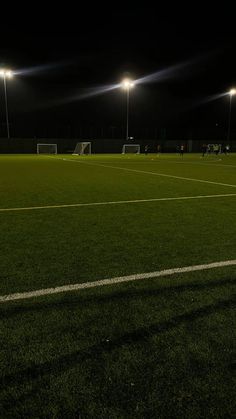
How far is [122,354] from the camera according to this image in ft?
7.61

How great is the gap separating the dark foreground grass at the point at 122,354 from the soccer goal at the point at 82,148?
41358 mm

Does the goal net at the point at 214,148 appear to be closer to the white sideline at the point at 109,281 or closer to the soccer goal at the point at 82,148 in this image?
the soccer goal at the point at 82,148

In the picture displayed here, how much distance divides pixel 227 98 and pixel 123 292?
279 feet

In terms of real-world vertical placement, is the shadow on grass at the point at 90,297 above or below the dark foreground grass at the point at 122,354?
above

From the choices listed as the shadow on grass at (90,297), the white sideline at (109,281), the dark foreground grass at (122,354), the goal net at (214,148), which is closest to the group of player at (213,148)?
the goal net at (214,148)

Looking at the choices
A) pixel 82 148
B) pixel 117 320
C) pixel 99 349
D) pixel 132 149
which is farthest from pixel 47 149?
pixel 99 349

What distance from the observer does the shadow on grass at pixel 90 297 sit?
9.52ft

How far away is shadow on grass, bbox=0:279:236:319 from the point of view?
2902mm

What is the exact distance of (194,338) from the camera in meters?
2.52

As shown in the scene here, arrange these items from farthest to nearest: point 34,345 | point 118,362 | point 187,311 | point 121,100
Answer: point 121,100, point 187,311, point 34,345, point 118,362

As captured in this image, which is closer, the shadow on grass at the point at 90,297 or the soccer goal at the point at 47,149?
the shadow on grass at the point at 90,297

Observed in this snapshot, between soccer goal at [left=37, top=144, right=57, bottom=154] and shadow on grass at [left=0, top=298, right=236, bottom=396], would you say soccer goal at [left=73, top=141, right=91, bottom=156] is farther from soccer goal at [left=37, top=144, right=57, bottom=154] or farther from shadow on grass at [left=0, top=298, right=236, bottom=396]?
shadow on grass at [left=0, top=298, right=236, bottom=396]

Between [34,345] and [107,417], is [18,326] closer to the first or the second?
[34,345]

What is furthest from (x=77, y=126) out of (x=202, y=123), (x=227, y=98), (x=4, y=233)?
(x=4, y=233)
